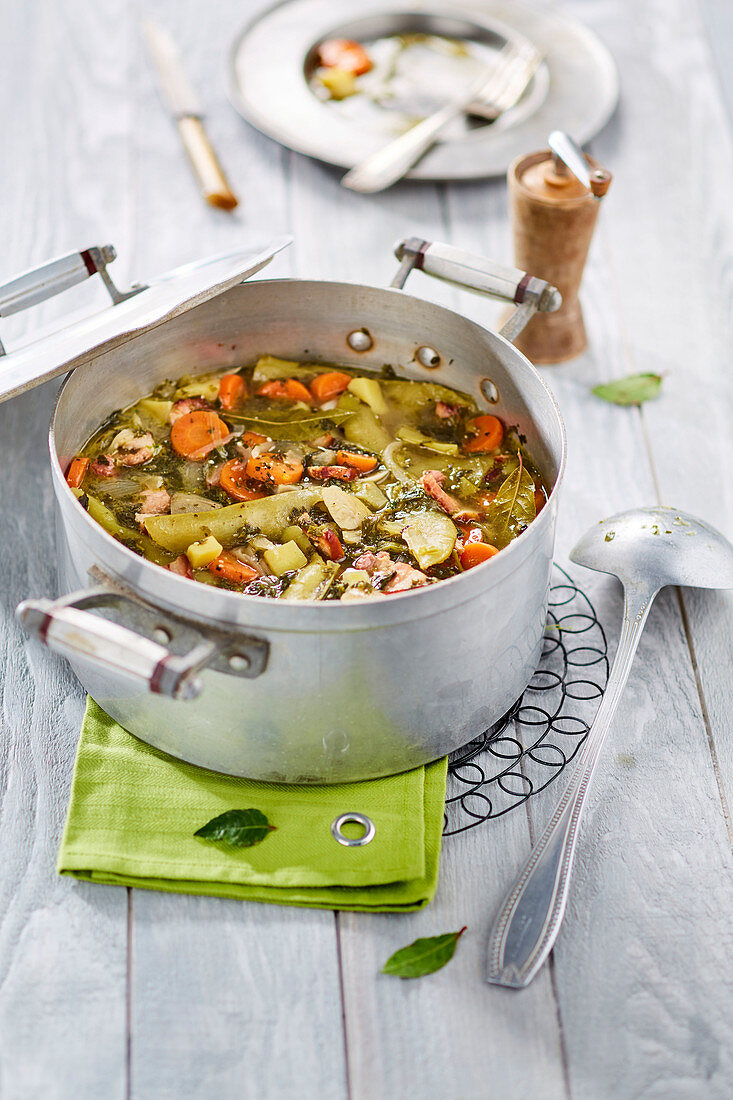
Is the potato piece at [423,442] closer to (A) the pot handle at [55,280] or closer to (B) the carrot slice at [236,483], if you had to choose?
(B) the carrot slice at [236,483]

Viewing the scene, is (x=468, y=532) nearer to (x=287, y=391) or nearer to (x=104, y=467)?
(x=287, y=391)

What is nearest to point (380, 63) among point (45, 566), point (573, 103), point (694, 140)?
point (573, 103)

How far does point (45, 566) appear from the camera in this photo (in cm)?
226

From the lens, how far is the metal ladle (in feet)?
5.35

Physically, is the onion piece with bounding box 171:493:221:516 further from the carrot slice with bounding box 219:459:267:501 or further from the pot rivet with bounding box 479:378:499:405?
the pot rivet with bounding box 479:378:499:405

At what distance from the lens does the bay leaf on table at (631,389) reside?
8.89 feet

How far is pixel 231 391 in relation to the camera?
2285 mm

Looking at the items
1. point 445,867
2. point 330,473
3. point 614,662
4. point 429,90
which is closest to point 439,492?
point 330,473

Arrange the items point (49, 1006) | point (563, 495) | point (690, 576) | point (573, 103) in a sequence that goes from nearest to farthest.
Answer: point (49, 1006), point (690, 576), point (563, 495), point (573, 103)

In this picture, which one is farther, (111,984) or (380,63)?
(380,63)

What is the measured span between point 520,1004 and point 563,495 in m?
1.19

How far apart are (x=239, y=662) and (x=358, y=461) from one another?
659 mm

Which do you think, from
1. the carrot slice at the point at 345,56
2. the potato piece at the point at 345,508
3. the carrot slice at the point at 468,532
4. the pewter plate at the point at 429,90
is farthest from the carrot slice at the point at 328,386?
the carrot slice at the point at 345,56

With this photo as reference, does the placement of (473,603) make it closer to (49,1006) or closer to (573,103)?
(49,1006)
